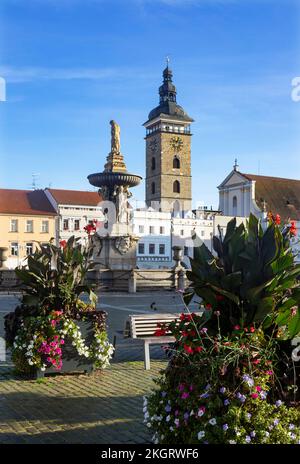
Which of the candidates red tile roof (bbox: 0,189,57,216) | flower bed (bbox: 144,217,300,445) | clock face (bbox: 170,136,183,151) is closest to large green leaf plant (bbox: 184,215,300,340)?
flower bed (bbox: 144,217,300,445)

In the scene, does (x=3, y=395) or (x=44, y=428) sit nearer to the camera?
(x=44, y=428)

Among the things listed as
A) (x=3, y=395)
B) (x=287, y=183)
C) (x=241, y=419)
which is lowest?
(x=3, y=395)

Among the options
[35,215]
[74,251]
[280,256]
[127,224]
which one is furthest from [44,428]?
[35,215]

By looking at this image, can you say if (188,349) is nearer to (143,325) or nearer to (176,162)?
(143,325)

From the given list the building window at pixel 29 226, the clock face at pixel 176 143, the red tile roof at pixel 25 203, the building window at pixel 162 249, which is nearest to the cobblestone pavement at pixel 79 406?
the building window at pixel 29 226

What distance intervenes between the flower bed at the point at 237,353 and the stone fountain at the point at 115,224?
24.9 m

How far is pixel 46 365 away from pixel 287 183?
72469 mm

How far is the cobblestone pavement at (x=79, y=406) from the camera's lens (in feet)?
16.3

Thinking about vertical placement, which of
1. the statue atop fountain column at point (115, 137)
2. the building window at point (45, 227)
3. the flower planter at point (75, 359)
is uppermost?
the statue atop fountain column at point (115, 137)

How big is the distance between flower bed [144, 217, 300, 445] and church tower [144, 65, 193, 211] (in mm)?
86673

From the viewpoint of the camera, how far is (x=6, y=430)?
5074 mm

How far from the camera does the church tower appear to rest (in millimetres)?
94438

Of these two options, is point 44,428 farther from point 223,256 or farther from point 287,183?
point 287,183

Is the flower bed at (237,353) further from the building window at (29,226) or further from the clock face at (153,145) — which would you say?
the clock face at (153,145)
